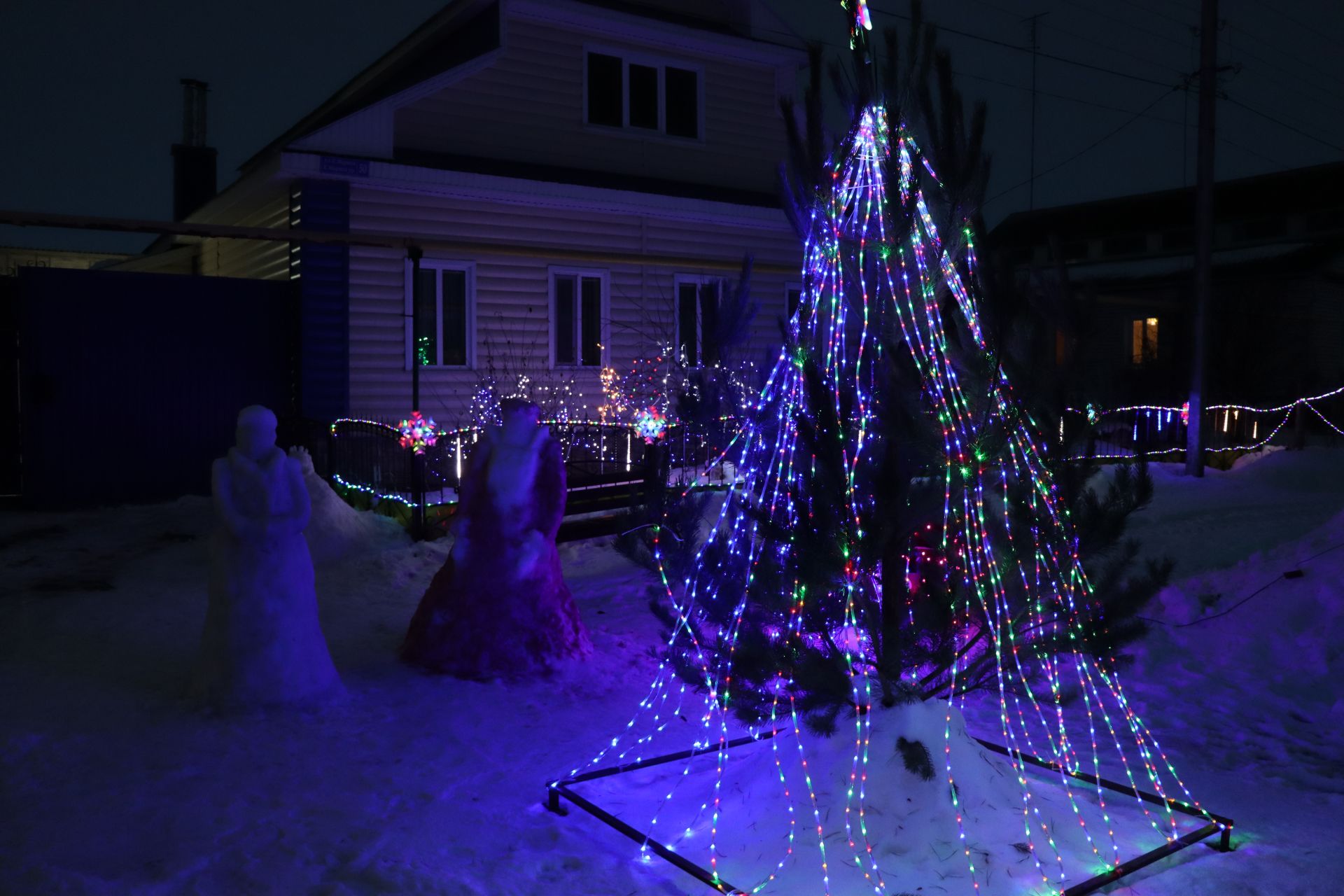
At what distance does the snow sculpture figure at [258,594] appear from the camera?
580cm

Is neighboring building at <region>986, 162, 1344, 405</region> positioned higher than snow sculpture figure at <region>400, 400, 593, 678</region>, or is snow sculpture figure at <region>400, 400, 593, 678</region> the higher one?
neighboring building at <region>986, 162, 1344, 405</region>

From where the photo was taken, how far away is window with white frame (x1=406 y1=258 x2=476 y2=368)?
14047 mm

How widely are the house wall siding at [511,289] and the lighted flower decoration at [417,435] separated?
2789 millimetres

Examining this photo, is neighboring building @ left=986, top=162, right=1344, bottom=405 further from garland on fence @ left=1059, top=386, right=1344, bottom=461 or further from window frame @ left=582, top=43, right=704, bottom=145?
window frame @ left=582, top=43, right=704, bottom=145

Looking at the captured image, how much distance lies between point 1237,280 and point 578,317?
2089 centimetres

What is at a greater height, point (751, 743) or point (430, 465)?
point (430, 465)

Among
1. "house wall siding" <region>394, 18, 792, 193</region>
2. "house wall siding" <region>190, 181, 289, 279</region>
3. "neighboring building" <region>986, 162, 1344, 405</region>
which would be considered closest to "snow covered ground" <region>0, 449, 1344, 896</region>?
"house wall siding" <region>190, 181, 289, 279</region>

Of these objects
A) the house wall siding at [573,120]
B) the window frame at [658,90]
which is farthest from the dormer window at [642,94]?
the house wall siding at [573,120]

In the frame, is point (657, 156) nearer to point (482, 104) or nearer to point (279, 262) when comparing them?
point (482, 104)

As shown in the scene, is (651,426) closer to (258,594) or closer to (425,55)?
(258,594)

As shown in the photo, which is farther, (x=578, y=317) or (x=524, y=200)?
(x=578, y=317)

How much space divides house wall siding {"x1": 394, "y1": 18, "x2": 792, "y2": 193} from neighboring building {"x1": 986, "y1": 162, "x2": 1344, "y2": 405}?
627 centimetres

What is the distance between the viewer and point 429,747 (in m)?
5.43

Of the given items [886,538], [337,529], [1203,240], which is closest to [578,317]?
[337,529]
